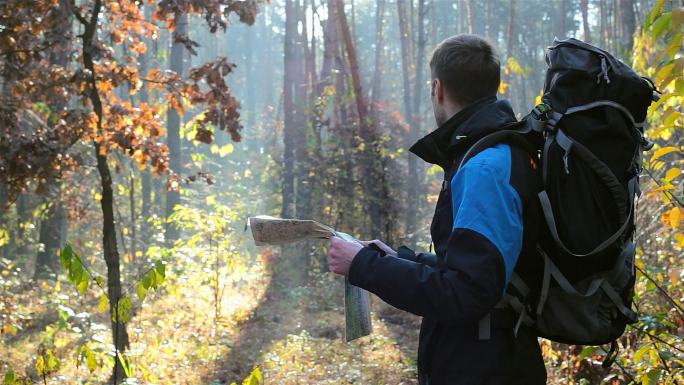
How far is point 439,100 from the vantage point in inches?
91.9

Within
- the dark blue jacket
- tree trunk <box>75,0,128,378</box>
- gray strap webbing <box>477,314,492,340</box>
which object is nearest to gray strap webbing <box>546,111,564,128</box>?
the dark blue jacket

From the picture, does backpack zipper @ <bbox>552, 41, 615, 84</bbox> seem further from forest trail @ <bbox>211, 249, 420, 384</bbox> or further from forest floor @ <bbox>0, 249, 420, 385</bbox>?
forest trail @ <bbox>211, 249, 420, 384</bbox>

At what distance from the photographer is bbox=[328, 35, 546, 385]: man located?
1.96 m

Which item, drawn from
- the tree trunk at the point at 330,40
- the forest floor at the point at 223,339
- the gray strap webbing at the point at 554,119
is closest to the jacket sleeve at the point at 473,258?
the gray strap webbing at the point at 554,119

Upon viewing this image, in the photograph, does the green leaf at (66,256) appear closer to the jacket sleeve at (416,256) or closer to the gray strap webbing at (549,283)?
the jacket sleeve at (416,256)

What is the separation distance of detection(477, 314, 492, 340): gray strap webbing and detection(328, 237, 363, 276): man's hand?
46 centimetres

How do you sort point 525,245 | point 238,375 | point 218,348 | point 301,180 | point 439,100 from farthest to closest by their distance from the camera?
point 301,180, point 218,348, point 238,375, point 439,100, point 525,245

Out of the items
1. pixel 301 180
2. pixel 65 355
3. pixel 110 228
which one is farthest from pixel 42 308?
pixel 301 180

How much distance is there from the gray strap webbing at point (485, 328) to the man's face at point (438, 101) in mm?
680

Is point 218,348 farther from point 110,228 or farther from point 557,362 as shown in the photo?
point 557,362

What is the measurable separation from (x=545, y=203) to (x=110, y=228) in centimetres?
440

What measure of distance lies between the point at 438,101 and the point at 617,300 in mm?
889

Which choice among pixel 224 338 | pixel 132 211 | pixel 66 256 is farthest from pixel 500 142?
pixel 132 211

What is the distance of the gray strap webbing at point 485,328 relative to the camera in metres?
2.11
